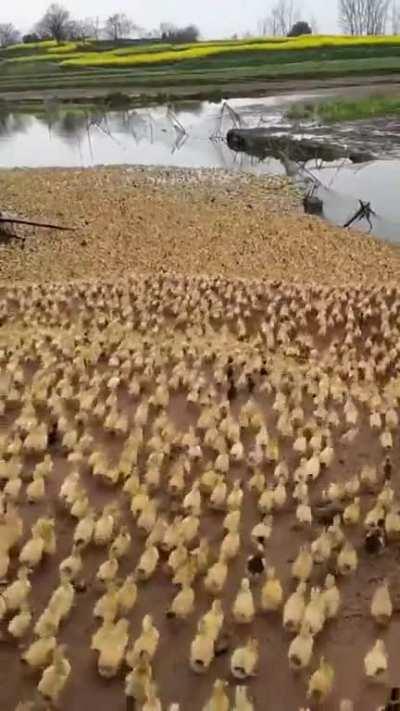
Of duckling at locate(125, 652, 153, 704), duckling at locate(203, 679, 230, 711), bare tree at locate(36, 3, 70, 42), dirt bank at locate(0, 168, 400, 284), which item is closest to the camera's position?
duckling at locate(203, 679, 230, 711)

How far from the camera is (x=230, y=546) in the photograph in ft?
12.7

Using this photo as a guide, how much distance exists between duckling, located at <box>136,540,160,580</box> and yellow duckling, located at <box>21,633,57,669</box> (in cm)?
58

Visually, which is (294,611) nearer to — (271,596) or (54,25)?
(271,596)

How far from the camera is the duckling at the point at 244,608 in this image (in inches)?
137

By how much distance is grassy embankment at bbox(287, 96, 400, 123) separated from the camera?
110ft

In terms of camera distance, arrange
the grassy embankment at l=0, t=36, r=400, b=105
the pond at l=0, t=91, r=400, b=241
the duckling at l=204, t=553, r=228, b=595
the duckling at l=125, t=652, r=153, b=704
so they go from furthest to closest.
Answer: the grassy embankment at l=0, t=36, r=400, b=105, the pond at l=0, t=91, r=400, b=241, the duckling at l=204, t=553, r=228, b=595, the duckling at l=125, t=652, r=153, b=704

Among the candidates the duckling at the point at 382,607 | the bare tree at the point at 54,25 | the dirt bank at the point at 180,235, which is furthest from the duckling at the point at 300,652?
the bare tree at the point at 54,25

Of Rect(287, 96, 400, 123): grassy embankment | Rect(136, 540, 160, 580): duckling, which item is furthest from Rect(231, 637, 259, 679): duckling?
Rect(287, 96, 400, 123): grassy embankment

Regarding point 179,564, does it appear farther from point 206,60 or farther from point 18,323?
point 206,60

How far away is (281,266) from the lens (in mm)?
13297

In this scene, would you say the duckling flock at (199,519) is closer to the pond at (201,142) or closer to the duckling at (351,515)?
the duckling at (351,515)

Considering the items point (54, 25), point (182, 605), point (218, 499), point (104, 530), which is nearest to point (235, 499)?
point (218, 499)

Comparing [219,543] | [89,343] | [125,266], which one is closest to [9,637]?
[219,543]

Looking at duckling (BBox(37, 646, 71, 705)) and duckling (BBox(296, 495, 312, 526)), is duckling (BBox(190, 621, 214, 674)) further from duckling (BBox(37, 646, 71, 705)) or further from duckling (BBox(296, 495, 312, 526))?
duckling (BBox(296, 495, 312, 526))
